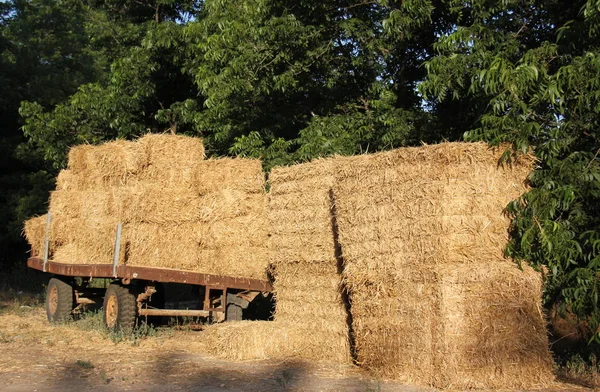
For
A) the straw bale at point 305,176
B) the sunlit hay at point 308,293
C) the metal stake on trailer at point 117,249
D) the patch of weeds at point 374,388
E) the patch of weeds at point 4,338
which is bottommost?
the patch of weeds at point 374,388

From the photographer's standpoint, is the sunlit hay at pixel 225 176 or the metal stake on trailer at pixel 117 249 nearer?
the metal stake on trailer at pixel 117 249

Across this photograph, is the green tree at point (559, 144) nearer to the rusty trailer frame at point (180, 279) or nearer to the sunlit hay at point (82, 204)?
the rusty trailer frame at point (180, 279)

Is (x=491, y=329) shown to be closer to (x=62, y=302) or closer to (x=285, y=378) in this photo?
(x=285, y=378)

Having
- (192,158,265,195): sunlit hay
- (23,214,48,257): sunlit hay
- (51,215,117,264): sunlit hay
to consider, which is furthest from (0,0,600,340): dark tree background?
(51,215,117,264): sunlit hay

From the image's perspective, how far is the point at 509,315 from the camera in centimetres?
788

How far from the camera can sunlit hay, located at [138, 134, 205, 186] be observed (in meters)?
11.8

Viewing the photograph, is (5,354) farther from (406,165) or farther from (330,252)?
(406,165)

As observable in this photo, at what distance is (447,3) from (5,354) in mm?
8609

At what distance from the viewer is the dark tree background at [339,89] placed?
26.9 feet

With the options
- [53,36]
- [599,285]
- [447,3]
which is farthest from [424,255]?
[53,36]

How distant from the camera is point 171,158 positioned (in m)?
12.1

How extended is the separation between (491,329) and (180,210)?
18.3 feet

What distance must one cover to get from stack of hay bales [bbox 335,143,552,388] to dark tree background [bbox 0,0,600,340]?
1.16ft

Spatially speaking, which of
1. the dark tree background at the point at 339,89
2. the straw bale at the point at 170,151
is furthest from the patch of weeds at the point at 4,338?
the dark tree background at the point at 339,89
